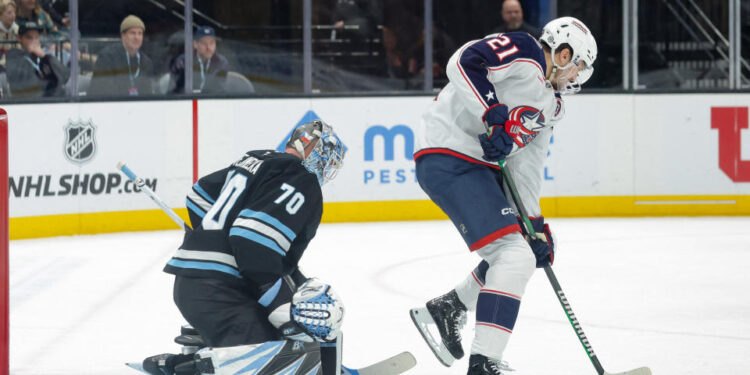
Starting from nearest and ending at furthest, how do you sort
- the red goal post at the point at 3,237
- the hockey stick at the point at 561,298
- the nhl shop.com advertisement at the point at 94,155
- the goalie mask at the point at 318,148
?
the goalie mask at the point at 318,148, the red goal post at the point at 3,237, the hockey stick at the point at 561,298, the nhl shop.com advertisement at the point at 94,155

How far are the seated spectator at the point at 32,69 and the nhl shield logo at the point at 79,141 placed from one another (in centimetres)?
27

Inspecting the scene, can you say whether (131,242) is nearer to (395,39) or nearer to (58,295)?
(58,295)

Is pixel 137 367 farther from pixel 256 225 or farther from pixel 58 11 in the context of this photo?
pixel 58 11

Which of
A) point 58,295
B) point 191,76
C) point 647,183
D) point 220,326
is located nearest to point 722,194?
point 647,183

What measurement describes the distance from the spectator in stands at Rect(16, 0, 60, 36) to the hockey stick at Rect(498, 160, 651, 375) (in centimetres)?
436

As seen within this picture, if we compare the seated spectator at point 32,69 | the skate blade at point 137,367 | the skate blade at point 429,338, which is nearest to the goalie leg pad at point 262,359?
the skate blade at point 137,367

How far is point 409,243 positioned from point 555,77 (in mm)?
3336

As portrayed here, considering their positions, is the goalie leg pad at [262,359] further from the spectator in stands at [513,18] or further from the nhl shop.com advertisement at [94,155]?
the spectator in stands at [513,18]

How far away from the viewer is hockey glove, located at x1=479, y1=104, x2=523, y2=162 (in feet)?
9.87

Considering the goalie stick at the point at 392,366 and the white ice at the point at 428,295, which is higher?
the goalie stick at the point at 392,366

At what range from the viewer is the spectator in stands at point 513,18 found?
25.5 ft

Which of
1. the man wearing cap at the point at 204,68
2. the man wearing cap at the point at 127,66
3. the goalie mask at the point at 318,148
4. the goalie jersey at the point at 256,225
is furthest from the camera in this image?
the man wearing cap at the point at 204,68

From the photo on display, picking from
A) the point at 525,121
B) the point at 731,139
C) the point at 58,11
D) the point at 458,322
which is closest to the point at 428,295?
the point at 458,322

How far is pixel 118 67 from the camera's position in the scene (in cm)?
712
